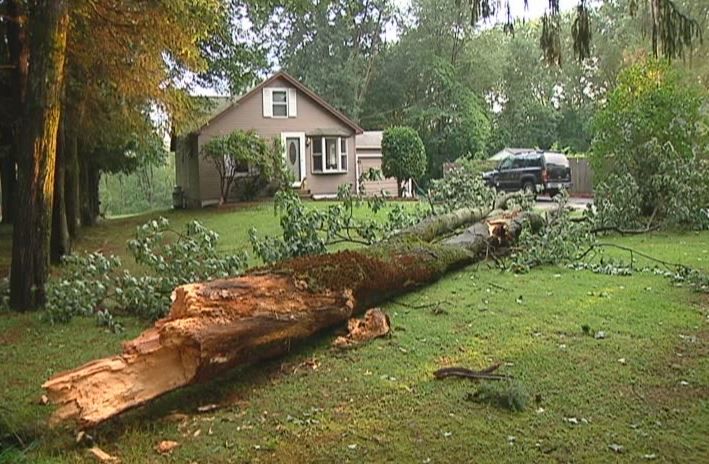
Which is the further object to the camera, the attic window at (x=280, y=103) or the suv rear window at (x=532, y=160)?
the attic window at (x=280, y=103)

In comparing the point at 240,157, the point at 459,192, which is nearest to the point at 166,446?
the point at 459,192

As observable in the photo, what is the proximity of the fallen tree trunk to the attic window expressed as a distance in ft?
60.9

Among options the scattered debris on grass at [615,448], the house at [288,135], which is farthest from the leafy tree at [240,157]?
the scattered debris on grass at [615,448]

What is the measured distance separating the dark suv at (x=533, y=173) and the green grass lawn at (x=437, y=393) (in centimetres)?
1495

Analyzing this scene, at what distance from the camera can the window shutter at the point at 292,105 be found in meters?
23.9

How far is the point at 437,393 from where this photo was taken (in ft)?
12.5

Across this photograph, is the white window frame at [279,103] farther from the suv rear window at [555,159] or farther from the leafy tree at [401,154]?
the suv rear window at [555,159]

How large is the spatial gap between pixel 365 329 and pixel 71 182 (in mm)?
9065

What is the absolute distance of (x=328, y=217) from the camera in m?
7.44

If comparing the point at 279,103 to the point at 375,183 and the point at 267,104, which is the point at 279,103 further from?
the point at 375,183

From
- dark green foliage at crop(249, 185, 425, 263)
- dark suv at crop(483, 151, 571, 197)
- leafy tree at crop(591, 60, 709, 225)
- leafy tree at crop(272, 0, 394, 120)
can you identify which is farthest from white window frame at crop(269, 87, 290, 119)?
dark green foliage at crop(249, 185, 425, 263)

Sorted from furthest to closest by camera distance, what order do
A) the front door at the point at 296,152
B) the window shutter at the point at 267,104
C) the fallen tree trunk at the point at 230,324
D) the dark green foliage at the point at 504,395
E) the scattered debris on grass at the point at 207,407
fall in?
the front door at the point at 296,152 < the window shutter at the point at 267,104 < the scattered debris on grass at the point at 207,407 < the dark green foliage at the point at 504,395 < the fallen tree trunk at the point at 230,324

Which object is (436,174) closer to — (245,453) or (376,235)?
(376,235)

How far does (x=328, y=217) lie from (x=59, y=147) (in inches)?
171
